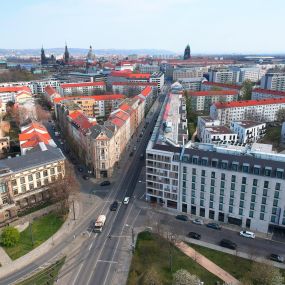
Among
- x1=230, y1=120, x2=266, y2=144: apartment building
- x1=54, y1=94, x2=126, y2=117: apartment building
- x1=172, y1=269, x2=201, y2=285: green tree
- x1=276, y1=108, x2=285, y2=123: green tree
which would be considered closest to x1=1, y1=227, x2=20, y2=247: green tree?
x1=172, y1=269, x2=201, y2=285: green tree

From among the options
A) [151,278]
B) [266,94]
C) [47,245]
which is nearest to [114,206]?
[47,245]

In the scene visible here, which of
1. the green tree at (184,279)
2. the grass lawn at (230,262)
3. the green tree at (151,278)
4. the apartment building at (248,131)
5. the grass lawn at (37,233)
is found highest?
the apartment building at (248,131)

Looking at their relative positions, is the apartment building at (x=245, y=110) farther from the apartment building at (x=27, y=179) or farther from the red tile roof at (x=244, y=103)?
the apartment building at (x=27, y=179)

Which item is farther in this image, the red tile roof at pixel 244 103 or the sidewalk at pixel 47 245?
the red tile roof at pixel 244 103

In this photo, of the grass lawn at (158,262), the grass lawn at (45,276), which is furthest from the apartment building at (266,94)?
the grass lawn at (45,276)

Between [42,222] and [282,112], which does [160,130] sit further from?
[282,112]

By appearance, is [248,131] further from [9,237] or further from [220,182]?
[9,237]

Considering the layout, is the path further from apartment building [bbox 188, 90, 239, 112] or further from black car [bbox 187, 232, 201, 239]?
apartment building [bbox 188, 90, 239, 112]

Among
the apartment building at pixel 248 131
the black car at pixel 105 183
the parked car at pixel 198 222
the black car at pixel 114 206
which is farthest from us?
the apartment building at pixel 248 131
